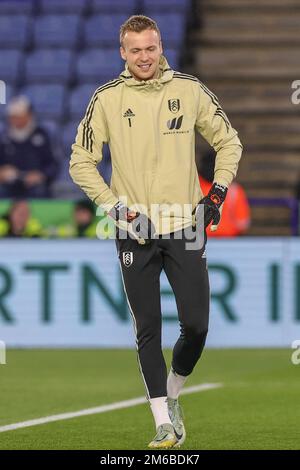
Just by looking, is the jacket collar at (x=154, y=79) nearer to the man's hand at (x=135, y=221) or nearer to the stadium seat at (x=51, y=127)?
the man's hand at (x=135, y=221)

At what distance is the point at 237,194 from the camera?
15.3 metres

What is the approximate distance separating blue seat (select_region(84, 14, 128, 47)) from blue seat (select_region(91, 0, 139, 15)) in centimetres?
12

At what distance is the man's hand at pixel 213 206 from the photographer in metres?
7.50

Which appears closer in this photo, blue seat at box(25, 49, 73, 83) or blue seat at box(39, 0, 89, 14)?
blue seat at box(25, 49, 73, 83)

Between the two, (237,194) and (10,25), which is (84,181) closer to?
(237,194)

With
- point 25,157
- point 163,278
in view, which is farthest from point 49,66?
point 163,278

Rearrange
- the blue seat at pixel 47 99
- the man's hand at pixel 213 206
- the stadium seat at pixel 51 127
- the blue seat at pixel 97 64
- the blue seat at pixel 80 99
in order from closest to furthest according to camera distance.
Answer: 1. the man's hand at pixel 213 206
2. the stadium seat at pixel 51 127
3. the blue seat at pixel 80 99
4. the blue seat at pixel 47 99
5. the blue seat at pixel 97 64

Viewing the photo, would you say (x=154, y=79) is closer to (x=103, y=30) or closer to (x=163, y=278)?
(x=163, y=278)

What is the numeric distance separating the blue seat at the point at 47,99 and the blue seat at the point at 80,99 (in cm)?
12

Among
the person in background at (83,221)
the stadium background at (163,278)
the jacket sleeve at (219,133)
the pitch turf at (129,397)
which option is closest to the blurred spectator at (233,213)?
the stadium background at (163,278)

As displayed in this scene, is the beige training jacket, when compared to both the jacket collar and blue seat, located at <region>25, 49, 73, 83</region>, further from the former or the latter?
blue seat, located at <region>25, 49, 73, 83</region>

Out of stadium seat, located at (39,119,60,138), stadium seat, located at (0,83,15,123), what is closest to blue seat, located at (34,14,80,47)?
stadium seat, located at (0,83,15,123)

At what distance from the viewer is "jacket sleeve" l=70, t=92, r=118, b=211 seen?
7.47m

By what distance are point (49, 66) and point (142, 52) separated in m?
13.1
